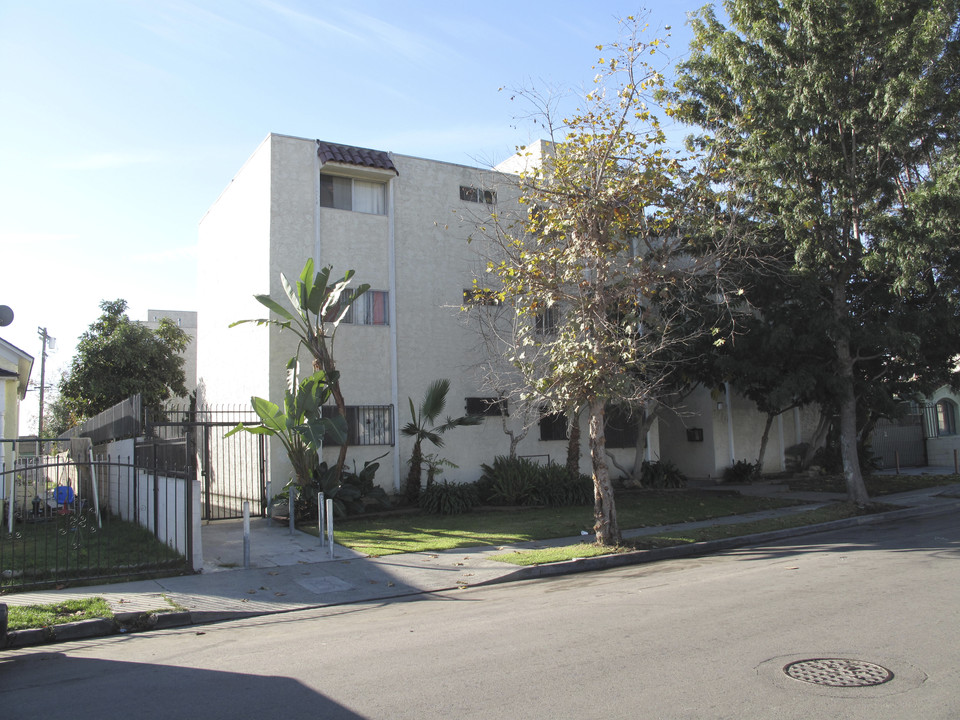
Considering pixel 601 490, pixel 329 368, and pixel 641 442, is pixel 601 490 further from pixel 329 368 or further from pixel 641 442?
pixel 641 442

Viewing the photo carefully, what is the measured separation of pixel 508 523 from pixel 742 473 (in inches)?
428

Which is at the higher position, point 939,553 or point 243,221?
point 243,221

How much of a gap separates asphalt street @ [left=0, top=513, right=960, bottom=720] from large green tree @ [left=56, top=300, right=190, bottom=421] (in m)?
21.5

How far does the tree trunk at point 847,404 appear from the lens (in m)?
16.5

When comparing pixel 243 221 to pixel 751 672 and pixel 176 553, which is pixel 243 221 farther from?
pixel 751 672

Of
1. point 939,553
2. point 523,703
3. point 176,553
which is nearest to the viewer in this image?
point 523,703

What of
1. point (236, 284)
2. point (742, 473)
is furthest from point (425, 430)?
point (742, 473)

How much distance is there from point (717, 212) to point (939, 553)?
8.60 metres

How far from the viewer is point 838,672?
5.36 meters

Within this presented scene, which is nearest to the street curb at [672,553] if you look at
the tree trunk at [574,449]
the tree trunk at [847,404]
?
the tree trunk at [847,404]

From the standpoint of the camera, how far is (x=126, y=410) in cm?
1586

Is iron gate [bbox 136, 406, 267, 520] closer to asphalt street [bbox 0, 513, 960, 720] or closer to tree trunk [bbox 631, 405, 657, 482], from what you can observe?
asphalt street [bbox 0, 513, 960, 720]

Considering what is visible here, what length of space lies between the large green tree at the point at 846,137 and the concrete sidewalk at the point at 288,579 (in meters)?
5.78

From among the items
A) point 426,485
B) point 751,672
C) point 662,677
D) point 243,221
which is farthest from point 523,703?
point 243,221
